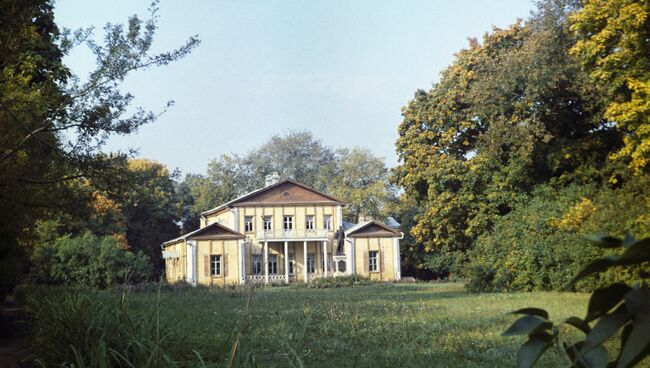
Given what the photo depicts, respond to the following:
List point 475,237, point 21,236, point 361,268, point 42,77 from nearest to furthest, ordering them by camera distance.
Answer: point 21,236 < point 42,77 < point 475,237 < point 361,268

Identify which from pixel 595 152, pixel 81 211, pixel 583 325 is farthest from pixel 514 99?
pixel 583 325

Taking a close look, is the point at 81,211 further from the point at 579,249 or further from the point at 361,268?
the point at 361,268

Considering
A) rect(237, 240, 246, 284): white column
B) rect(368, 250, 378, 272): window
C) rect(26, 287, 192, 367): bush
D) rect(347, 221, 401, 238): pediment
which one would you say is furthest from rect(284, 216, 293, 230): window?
rect(26, 287, 192, 367): bush

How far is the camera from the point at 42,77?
659 inches

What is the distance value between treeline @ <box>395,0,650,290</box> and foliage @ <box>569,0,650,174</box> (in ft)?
0.12

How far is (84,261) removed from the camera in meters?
33.0

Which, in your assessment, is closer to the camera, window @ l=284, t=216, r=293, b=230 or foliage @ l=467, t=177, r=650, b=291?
foliage @ l=467, t=177, r=650, b=291

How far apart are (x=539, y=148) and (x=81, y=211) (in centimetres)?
1713

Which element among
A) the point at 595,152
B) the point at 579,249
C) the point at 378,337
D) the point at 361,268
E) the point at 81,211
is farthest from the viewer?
the point at 361,268

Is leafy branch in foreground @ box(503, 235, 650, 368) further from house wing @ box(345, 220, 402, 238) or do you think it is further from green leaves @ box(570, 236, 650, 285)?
house wing @ box(345, 220, 402, 238)

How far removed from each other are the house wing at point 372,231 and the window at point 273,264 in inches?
223

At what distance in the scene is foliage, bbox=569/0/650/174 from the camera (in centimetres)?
1691

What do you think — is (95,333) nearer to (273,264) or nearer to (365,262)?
(365,262)

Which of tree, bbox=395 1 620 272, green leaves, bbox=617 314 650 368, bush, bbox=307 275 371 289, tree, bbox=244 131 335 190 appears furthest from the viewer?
tree, bbox=244 131 335 190
